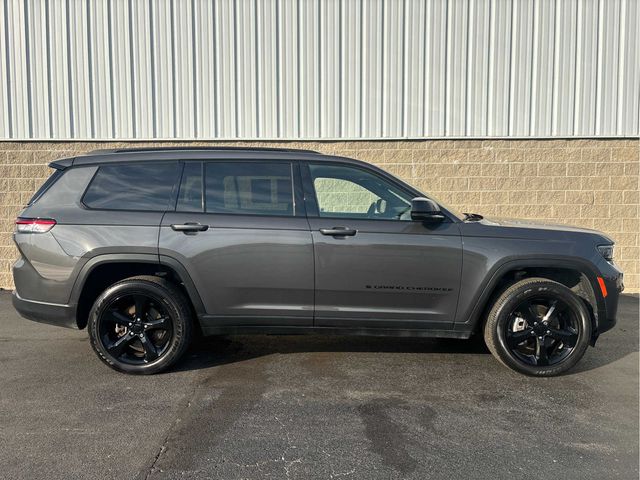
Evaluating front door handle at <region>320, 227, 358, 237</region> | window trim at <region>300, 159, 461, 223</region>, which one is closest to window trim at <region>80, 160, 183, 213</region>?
window trim at <region>300, 159, 461, 223</region>

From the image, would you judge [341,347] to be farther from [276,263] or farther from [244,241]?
[244,241]

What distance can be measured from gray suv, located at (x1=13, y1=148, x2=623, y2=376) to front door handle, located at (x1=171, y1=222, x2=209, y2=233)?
0.01 metres

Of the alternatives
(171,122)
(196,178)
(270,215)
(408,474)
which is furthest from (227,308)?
(171,122)

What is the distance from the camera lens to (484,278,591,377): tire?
13.3ft

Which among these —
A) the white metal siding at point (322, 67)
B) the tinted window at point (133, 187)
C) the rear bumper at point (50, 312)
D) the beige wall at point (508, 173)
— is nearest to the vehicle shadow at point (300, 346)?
the rear bumper at point (50, 312)

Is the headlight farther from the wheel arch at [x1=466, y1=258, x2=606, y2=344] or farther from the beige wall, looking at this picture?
the beige wall

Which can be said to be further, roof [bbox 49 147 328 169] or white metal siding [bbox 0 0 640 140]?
white metal siding [bbox 0 0 640 140]

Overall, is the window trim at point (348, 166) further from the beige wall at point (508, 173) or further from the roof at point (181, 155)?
the beige wall at point (508, 173)

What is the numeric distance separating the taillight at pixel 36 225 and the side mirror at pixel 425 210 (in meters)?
2.95

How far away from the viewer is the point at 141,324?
4.12 metres

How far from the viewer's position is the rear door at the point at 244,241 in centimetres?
403

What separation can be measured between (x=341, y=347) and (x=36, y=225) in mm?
2945

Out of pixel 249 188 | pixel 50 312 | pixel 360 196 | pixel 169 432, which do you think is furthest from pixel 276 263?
pixel 50 312

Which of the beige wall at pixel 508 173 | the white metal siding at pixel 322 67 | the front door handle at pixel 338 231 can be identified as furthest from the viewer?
the beige wall at pixel 508 173
